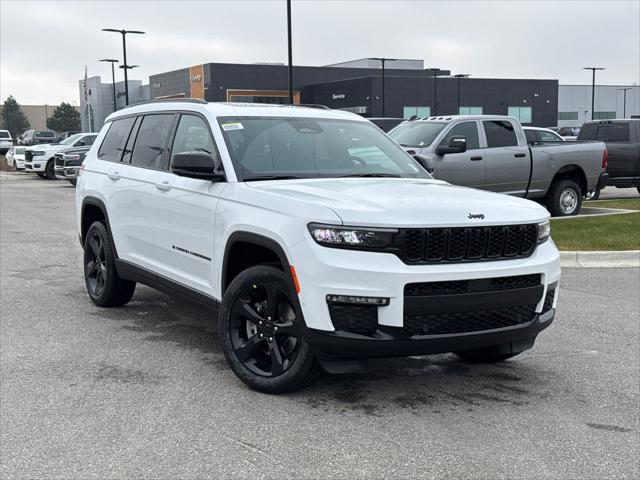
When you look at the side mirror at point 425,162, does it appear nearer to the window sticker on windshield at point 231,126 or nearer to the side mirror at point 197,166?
the window sticker on windshield at point 231,126

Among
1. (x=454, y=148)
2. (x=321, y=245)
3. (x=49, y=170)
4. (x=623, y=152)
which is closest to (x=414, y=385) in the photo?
(x=321, y=245)

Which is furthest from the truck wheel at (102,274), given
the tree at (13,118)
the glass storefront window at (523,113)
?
the tree at (13,118)

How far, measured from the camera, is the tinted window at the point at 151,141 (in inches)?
262

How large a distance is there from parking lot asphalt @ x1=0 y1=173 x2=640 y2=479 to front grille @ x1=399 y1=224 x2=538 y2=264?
3.13 ft

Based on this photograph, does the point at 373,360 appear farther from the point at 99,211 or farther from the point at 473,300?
the point at 99,211

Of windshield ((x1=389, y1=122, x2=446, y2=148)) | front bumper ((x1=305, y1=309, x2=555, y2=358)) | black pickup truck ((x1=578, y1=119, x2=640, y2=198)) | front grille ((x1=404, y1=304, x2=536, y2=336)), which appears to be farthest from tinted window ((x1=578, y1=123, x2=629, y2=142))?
front bumper ((x1=305, y1=309, x2=555, y2=358))

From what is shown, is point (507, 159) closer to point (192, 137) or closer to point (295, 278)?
point (192, 137)

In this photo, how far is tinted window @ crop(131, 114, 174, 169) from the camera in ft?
21.8

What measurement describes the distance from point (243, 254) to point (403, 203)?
127 cm

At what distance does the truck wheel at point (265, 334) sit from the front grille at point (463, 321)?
695 millimetres

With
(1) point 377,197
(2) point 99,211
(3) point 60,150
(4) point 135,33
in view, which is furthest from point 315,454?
(4) point 135,33

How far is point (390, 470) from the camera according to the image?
388 cm

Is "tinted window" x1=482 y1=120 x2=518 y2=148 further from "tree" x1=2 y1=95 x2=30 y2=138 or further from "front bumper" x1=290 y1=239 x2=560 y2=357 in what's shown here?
"tree" x1=2 y1=95 x2=30 y2=138

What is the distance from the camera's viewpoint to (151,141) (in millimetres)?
6891
